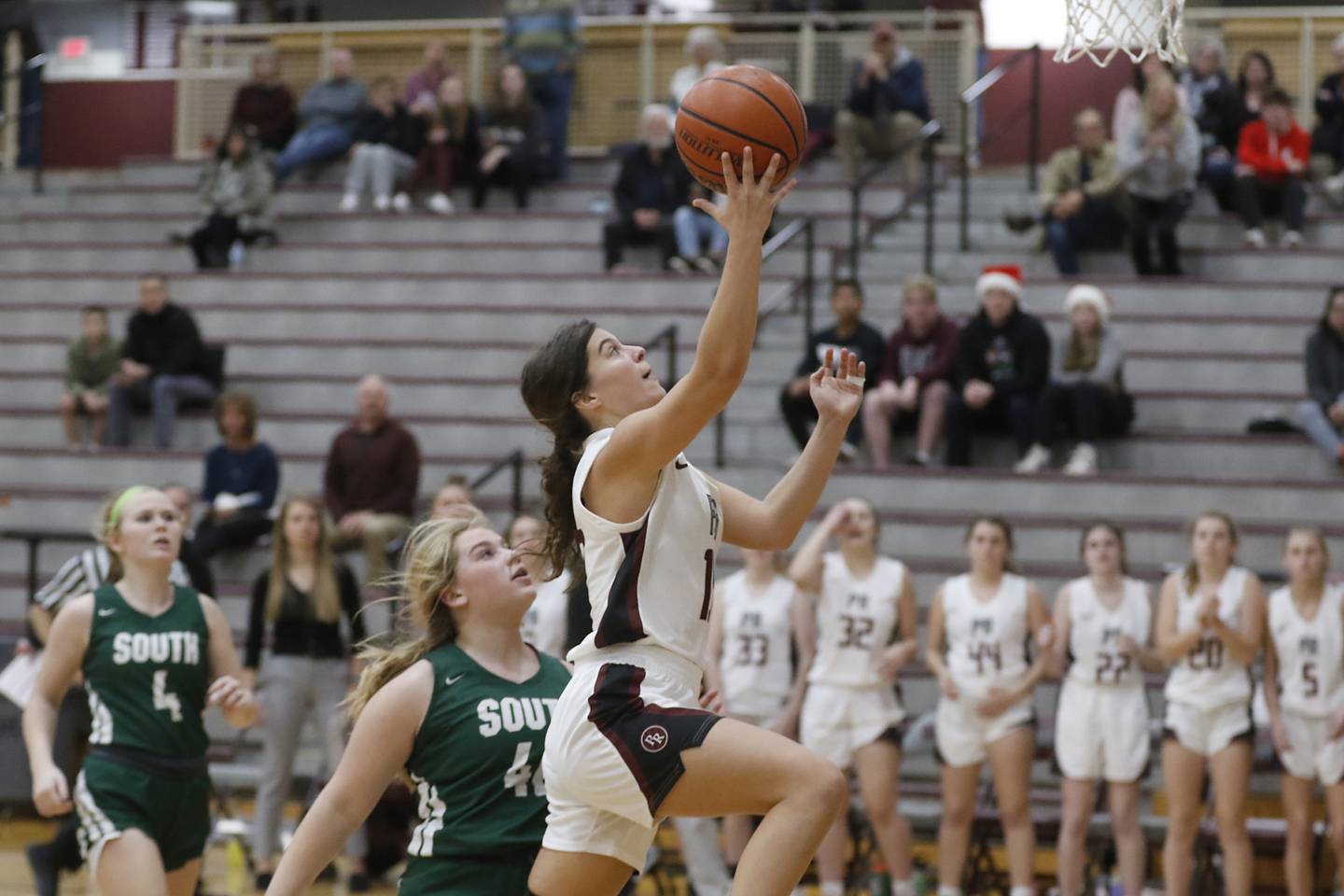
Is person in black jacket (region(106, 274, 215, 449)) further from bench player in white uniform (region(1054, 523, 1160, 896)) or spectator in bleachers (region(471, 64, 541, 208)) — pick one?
bench player in white uniform (region(1054, 523, 1160, 896))

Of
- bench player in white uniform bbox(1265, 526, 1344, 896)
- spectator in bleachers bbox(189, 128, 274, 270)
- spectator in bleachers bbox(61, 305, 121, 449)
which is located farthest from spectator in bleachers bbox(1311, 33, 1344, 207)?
spectator in bleachers bbox(61, 305, 121, 449)

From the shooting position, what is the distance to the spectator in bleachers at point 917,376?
413 inches

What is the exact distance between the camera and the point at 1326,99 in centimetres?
1313

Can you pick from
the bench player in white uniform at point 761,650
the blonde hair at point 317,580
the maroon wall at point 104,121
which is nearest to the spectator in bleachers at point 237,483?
the blonde hair at point 317,580

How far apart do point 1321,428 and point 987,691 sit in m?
3.27

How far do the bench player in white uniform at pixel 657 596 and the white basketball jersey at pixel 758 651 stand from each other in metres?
4.60

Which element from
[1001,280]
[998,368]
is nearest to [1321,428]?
[998,368]

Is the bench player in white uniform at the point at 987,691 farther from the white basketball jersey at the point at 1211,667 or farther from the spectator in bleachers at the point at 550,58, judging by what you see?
the spectator in bleachers at the point at 550,58

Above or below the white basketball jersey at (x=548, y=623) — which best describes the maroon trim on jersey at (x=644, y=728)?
above

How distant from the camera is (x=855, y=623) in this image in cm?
855

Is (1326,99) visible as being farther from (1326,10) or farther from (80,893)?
(80,893)

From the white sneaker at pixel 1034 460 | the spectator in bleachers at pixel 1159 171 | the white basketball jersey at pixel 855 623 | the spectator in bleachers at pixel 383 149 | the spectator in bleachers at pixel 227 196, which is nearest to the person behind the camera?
the white basketball jersey at pixel 855 623

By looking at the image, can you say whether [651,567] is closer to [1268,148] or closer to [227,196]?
[1268,148]

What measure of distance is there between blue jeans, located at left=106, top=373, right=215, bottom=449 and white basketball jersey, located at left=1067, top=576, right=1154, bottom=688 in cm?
634
